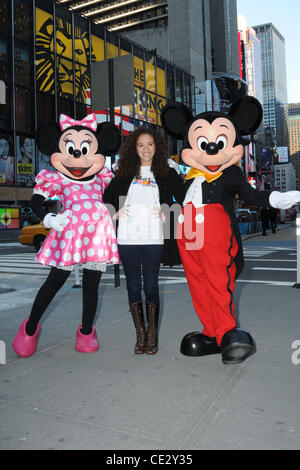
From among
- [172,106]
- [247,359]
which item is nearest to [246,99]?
[172,106]

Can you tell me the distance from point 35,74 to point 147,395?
27920 millimetres

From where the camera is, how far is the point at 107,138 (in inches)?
148

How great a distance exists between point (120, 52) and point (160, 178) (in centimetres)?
3335

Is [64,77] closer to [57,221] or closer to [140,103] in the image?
[140,103]

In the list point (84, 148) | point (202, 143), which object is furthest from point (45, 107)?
point (202, 143)

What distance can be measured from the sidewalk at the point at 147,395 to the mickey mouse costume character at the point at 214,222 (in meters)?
0.23

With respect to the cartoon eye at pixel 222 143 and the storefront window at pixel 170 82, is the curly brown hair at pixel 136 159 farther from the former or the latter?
the storefront window at pixel 170 82

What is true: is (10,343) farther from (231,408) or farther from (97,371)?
(231,408)

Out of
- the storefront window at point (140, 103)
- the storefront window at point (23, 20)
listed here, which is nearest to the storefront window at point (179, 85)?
the storefront window at point (140, 103)

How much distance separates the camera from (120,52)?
110 feet

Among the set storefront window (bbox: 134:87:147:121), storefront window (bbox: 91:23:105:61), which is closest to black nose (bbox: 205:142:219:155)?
storefront window (bbox: 91:23:105:61)

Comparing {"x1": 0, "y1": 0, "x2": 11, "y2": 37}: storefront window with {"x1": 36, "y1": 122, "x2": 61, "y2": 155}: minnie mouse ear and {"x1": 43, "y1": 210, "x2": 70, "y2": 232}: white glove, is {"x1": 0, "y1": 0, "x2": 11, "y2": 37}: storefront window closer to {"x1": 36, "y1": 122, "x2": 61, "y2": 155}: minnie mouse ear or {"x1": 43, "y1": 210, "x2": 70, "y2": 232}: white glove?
{"x1": 36, "y1": 122, "x2": 61, "y2": 155}: minnie mouse ear

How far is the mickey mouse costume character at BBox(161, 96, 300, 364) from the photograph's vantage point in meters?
3.15

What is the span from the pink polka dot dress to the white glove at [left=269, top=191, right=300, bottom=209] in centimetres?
128
